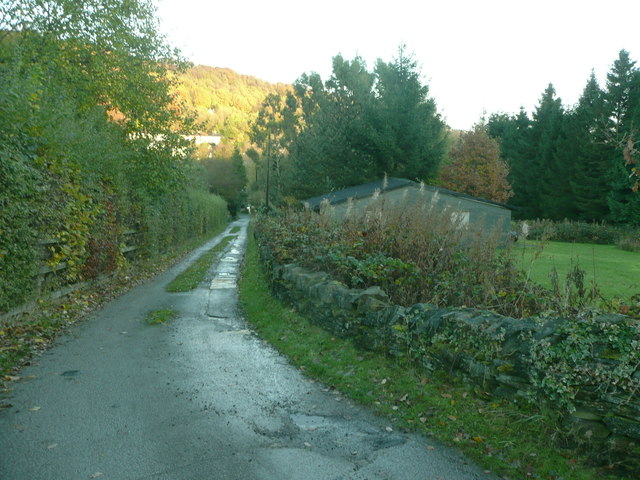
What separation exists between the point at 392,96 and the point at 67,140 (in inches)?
1333

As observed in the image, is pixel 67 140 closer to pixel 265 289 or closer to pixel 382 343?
pixel 265 289

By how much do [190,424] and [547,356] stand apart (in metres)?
3.52

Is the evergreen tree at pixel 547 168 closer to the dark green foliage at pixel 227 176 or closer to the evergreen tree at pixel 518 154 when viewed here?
the evergreen tree at pixel 518 154

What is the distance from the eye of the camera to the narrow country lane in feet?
14.1

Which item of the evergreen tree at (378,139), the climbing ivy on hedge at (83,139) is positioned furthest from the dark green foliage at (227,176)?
the climbing ivy on hedge at (83,139)

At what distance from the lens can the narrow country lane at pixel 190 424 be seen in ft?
14.1

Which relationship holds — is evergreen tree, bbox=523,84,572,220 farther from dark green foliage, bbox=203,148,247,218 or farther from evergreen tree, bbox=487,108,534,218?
dark green foliage, bbox=203,148,247,218

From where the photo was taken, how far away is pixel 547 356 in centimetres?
470

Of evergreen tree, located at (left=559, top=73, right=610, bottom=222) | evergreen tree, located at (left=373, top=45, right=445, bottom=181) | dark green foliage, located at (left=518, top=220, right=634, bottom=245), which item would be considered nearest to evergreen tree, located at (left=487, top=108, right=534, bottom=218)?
evergreen tree, located at (left=559, top=73, right=610, bottom=222)

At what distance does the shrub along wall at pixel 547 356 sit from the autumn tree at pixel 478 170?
48.5 metres

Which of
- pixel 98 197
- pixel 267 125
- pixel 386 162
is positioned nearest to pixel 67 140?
pixel 98 197

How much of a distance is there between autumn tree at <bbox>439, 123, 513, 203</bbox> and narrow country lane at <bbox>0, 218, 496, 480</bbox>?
48470 mm

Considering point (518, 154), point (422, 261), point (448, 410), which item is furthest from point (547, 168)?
point (448, 410)

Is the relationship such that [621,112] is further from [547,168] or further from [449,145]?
[449,145]
